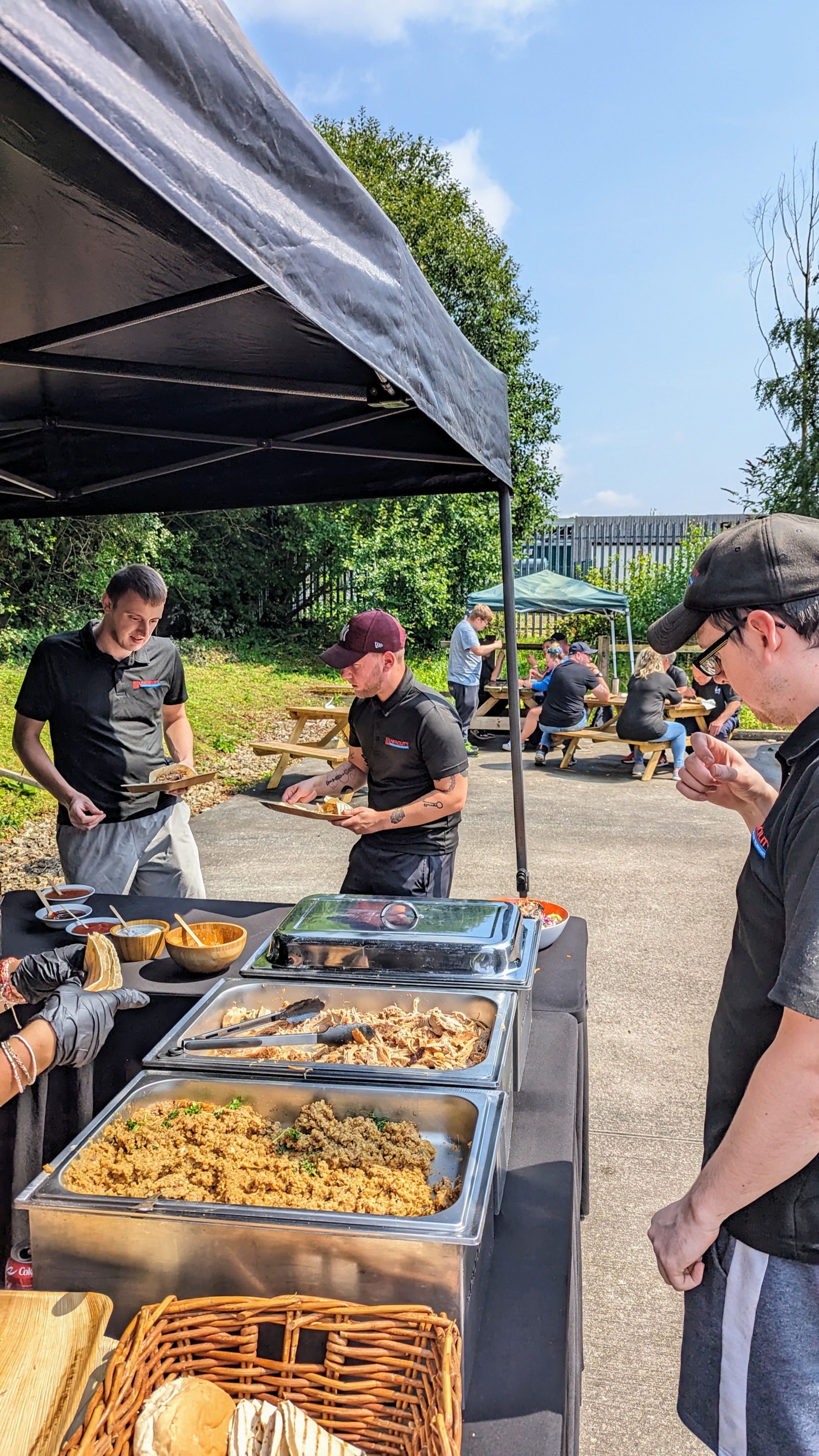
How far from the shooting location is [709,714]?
11.4 metres

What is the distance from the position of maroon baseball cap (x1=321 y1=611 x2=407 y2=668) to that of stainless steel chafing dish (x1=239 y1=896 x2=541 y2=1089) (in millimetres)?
990

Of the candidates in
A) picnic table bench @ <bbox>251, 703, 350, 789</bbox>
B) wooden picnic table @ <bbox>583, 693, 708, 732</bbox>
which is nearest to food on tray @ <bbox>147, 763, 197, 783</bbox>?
picnic table bench @ <bbox>251, 703, 350, 789</bbox>

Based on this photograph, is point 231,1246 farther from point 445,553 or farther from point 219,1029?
point 445,553

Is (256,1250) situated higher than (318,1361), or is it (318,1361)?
(256,1250)

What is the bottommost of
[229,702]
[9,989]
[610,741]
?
[610,741]

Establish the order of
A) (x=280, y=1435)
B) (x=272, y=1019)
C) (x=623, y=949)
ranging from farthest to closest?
(x=623, y=949), (x=272, y=1019), (x=280, y=1435)

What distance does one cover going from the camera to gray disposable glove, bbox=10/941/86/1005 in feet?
7.50

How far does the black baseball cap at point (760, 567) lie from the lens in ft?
4.15

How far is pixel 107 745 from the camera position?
362cm

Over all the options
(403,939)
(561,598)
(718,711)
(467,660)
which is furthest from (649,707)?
(403,939)

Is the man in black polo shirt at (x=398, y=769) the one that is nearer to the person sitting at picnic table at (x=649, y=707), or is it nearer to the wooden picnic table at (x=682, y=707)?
the person sitting at picnic table at (x=649, y=707)

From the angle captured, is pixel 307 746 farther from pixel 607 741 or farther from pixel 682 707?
pixel 682 707

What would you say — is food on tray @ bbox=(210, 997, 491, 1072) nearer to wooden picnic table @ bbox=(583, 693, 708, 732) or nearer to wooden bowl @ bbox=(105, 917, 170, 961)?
wooden bowl @ bbox=(105, 917, 170, 961)

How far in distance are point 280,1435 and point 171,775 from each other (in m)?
2.79
